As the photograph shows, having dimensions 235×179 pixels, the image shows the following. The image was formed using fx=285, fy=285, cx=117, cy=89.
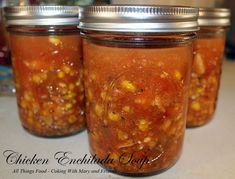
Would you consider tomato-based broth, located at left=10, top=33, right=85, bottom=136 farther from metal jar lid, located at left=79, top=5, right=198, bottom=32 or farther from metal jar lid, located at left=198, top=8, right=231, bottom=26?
metal jar lid, located at left=198, top=8, right=231, bottom=26

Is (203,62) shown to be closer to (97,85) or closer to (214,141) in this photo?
(214,141)

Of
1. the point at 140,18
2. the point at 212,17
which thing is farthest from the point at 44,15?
the point at 212,17

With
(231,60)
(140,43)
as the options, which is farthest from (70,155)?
(231,60)

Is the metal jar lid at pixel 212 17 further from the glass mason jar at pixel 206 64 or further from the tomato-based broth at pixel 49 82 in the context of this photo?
the tomato-based broth at pixel 49 82

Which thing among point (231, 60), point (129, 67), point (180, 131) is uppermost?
point (129, 67)

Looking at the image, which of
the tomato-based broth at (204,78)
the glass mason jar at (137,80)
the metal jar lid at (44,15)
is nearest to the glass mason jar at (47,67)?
the metal jar lid at (44,15)

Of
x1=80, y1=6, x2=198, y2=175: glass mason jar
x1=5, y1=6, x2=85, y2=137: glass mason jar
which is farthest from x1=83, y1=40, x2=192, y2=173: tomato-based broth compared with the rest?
x1=5, y1=6, x2=85, y2=137: glass mason jar
